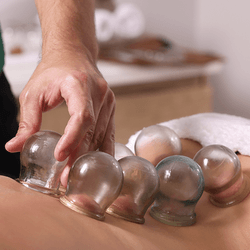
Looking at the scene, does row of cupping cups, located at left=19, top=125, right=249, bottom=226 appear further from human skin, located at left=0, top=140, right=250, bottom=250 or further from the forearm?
the forearm

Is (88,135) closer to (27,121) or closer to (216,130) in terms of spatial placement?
(27,121)

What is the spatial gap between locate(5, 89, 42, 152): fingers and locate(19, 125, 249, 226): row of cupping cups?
4 cm

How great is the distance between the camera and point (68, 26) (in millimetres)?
572

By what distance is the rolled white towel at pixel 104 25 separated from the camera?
1963mm

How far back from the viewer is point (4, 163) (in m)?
0.67

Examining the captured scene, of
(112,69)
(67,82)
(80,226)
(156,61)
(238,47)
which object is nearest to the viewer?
(80,226)

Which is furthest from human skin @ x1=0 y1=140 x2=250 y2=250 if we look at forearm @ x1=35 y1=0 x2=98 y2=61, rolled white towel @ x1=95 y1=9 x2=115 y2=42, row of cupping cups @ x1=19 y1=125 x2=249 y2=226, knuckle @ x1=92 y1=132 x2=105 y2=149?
rolled white towel @ x1=95 y1=9 x2=115 y2=42

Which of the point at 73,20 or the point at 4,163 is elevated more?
the point at 73,20

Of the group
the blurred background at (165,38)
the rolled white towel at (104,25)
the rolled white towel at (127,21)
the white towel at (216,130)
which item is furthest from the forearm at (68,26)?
the rolled white towel at (127,21)

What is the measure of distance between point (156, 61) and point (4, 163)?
4.35 feet

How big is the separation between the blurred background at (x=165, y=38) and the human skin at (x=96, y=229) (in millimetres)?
1062

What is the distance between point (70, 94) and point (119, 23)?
1.75m

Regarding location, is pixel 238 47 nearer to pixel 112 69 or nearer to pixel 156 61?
pixel 156 61

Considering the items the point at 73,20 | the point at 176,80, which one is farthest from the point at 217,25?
the point at 73,20
